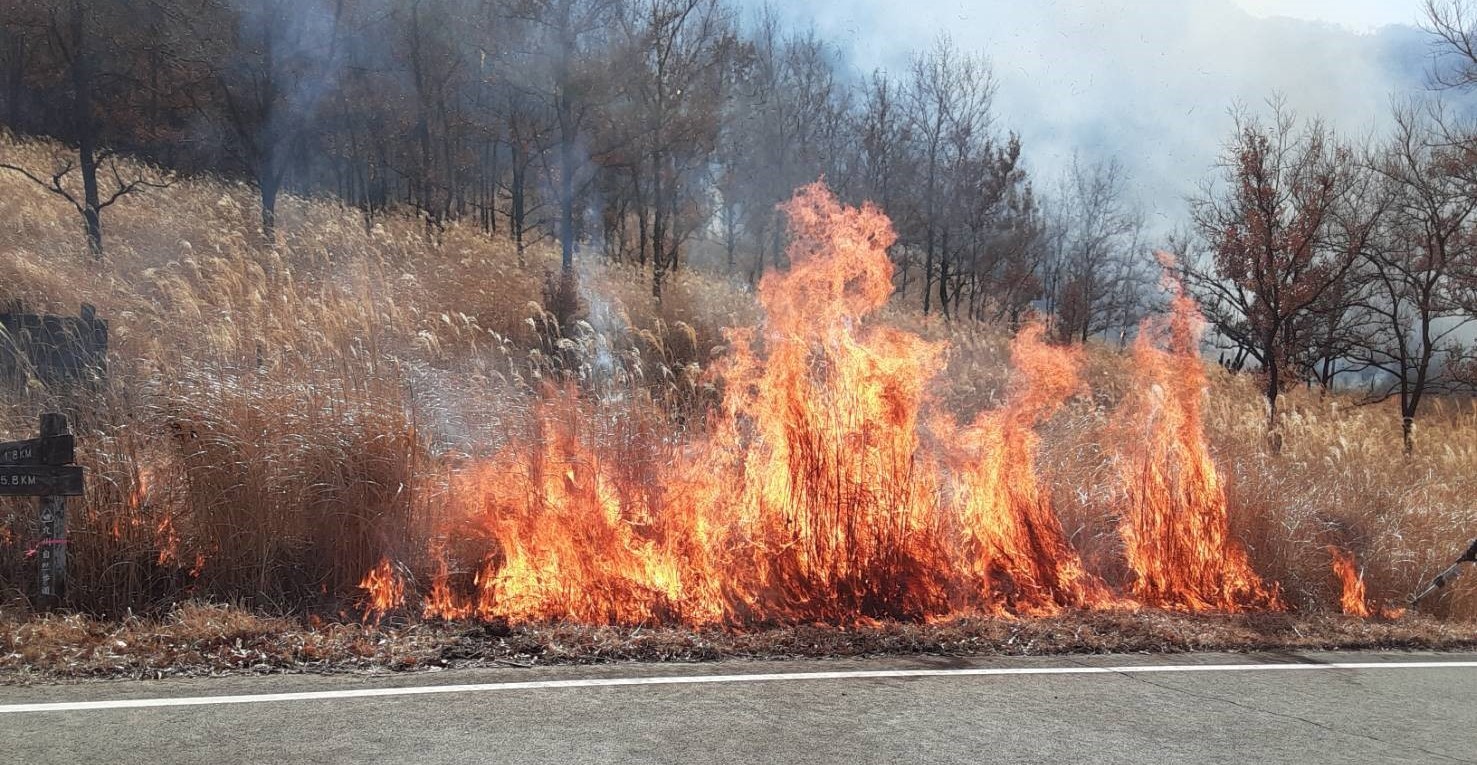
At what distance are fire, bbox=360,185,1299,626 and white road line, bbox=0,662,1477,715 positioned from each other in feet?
4.68

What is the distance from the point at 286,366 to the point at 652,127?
12.2m

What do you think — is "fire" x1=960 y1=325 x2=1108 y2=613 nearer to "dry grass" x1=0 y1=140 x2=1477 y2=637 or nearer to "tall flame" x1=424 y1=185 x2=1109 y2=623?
"tall flame" x1=424 y1=185 x2=1109 y2=623

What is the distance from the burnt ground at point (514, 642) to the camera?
19.1ft

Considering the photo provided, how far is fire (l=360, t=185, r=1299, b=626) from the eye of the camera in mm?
7590

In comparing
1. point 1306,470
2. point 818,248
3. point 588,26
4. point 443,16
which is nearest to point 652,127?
point 588,26

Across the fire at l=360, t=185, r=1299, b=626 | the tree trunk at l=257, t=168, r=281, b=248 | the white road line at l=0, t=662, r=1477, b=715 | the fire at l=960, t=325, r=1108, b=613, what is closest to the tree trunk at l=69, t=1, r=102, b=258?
the tree trunk at l=257, t=168, r=281, b=248

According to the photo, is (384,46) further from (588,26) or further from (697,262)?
(697,262)

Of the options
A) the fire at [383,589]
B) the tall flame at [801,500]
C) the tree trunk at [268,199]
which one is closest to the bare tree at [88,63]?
the tree trunk at [268,199]

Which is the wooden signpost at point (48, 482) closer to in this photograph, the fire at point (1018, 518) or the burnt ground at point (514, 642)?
the burnt ground at point (514, 642)

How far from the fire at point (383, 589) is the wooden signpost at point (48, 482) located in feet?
6.49

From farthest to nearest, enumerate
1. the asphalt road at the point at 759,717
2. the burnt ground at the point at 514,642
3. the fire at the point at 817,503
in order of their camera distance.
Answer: the fire at the point at 817,503 → the burnt ground at the point at 514,642 → the asphalt road at the point at 759,717

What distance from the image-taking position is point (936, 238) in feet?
94.2

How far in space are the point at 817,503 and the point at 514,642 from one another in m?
2.80

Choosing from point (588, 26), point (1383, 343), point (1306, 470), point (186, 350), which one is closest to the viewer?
point (186, 350)
